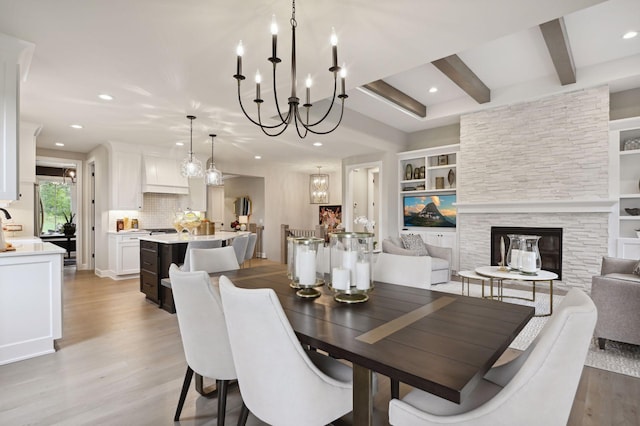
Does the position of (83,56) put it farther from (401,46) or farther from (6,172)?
(401,46)

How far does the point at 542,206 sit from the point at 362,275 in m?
4.62

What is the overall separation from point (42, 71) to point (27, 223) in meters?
3.90

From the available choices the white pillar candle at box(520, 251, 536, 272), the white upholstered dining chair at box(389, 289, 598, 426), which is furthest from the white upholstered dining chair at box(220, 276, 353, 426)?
the white pillar candle at box(520, 251, 536, 272)

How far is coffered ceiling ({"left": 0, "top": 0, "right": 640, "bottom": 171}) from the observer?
2.27 meters

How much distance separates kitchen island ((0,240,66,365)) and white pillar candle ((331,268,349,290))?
2.71 metres

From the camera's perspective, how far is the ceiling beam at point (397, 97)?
186 inches

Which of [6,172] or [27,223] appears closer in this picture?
[6,172]

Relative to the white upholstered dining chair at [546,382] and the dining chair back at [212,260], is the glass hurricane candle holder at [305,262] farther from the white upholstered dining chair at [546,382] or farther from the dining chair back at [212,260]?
the dining chair back at [212,260]

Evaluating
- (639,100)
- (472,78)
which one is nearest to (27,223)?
(472,78)

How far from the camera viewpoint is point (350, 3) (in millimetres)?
2191

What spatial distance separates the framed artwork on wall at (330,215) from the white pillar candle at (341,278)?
28.5 feet

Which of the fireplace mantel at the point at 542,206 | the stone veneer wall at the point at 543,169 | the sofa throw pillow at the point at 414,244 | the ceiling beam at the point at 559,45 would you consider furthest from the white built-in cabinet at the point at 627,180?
the sofa throw pillow at the point at 414,244

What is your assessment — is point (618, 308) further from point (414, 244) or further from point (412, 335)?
point (414, 244)

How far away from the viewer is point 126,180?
6.24 m
